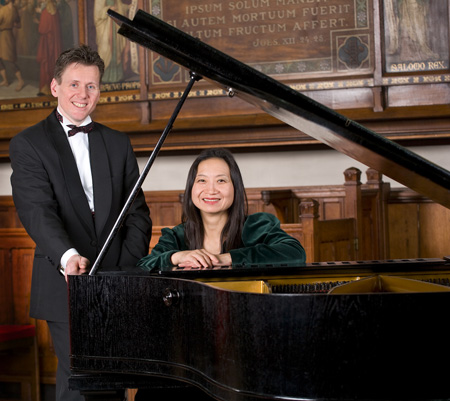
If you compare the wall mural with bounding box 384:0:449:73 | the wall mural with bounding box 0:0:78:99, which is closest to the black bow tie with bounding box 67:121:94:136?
the wall mural with bounding box 384:0:449:73

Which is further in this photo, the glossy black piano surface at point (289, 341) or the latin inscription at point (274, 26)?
the latin inscription at point (274, 26)

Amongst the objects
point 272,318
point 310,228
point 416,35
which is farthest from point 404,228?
point 272,318

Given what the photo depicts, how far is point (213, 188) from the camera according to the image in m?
2.79

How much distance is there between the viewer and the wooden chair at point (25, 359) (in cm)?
454

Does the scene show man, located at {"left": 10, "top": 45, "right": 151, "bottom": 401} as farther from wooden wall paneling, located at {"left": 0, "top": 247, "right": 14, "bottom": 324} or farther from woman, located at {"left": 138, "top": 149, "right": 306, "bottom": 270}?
wooden wall paneling, located at {"left": 0, "top": 247, "right": 14, "bottom": 324}

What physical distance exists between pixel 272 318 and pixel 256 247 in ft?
Result: 2.88

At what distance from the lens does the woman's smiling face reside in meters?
2.78

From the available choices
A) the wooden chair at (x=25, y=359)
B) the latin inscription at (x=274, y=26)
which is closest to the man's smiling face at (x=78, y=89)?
the wooden chair at (x=25, y=359)

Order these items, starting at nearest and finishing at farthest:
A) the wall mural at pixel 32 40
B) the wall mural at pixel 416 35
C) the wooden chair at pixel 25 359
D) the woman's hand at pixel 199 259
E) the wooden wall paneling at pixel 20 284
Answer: the woman's hand at pixel 199 259 → the wooden chair at pixel 25 359 → the wooden wall paneling at pixel 20 284 → the wall mural at pixel 416 35 → the wall mural at pixel 32 40

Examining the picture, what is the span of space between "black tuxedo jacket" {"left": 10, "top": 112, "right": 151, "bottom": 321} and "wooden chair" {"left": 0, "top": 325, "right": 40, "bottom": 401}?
181 cm

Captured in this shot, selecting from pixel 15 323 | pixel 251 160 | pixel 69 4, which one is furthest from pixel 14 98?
pixel 15 323

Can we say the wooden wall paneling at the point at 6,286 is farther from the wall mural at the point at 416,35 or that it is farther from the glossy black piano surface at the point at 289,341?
the wall mural at the point at 416,35

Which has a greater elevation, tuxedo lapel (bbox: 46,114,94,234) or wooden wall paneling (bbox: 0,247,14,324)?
tuxedo lapel (bbox: 46,114,94,234)

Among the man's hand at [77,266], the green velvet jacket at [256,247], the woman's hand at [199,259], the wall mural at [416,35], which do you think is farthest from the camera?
the wall mural at [416,35]
